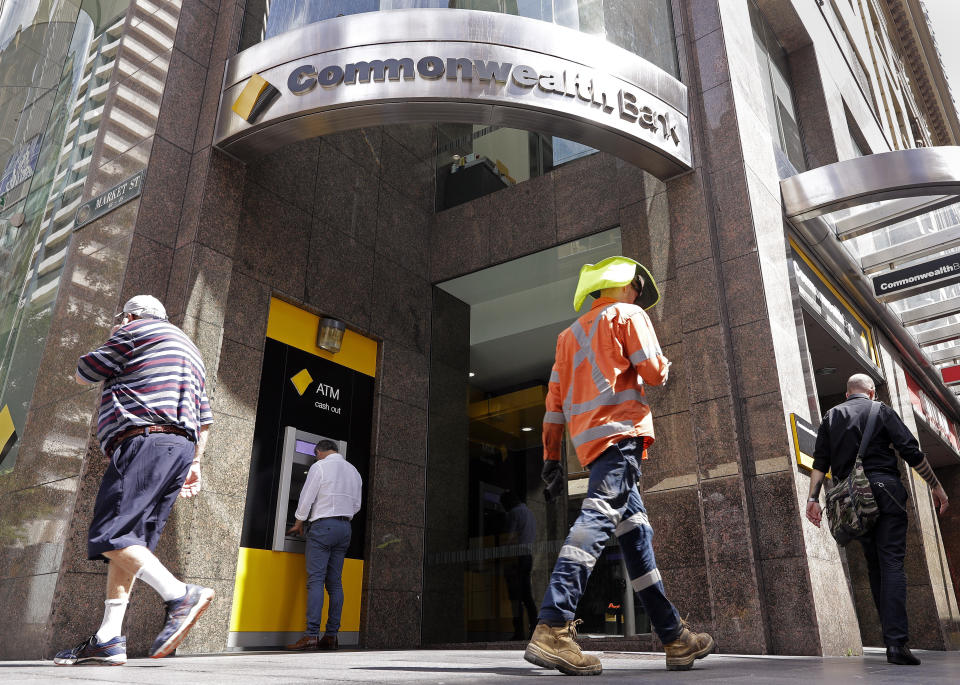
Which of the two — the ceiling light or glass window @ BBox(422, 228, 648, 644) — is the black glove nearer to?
glass window @ BBox(422, 228, 648, 644)

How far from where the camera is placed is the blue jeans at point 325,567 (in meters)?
6.52

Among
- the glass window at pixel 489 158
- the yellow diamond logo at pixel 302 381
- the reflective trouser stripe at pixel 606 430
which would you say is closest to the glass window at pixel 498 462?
the glass window at pixel 489 158

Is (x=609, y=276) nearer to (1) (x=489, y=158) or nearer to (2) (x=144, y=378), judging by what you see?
(2) (x=144, y=378)

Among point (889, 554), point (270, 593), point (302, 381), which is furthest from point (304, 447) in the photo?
point (889, 554)

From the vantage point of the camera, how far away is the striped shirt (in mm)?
3814

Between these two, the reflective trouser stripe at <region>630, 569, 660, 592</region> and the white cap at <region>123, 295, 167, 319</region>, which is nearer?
the reflective trouser stripe at <region>630, 569, 660, 592</region>

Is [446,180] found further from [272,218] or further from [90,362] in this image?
[90,362]

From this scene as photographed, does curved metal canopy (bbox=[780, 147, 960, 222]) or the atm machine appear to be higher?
curved metal canopy (bbox=[780, 147, 960, 222])

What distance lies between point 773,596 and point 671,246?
3232 millimetres

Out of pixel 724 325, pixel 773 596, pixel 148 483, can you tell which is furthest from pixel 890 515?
pixel 148 483

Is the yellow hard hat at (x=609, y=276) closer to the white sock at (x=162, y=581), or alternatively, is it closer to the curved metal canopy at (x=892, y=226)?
the white sock at (x=162, y=581)

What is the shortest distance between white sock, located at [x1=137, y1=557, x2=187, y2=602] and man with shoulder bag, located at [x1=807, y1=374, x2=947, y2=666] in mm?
3924

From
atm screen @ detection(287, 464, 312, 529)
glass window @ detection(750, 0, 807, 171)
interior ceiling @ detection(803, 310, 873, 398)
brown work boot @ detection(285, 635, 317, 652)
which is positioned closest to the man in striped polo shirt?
brown work boot @ detection(285, 635, 317, 652)

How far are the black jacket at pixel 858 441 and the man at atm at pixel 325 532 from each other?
4.02 metres
